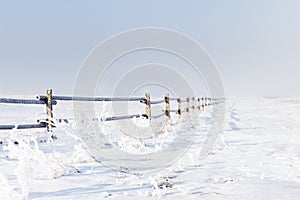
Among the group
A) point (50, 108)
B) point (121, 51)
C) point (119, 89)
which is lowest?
point (50, 108)

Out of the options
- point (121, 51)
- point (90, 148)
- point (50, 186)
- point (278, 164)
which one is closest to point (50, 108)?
point (90, 148)

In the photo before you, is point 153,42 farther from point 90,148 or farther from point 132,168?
point 132,168

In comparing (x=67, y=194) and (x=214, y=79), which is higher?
(x=214, y=79)

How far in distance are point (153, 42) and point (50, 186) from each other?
29.1 ft

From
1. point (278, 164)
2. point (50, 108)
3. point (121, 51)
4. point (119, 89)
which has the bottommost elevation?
point (278, 164)

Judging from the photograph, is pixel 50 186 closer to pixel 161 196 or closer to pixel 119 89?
pixel 161 196

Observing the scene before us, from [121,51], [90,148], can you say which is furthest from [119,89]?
[90,148]

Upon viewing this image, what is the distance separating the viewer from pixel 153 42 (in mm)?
11742

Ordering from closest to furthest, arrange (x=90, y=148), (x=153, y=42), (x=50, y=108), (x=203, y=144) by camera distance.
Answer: (x=90, y=148)
(x=203, y=144)
(x=50, y=108)
(x=153, y=42)

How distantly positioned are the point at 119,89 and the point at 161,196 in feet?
29.3

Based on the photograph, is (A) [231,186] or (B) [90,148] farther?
(B) [90,148]

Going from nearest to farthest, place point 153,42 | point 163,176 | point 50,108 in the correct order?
point 163,176 → point 50,108 → point 153,42

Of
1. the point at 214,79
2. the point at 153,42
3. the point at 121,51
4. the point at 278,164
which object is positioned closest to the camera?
the point at 278,164

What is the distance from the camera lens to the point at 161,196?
10.7ft
